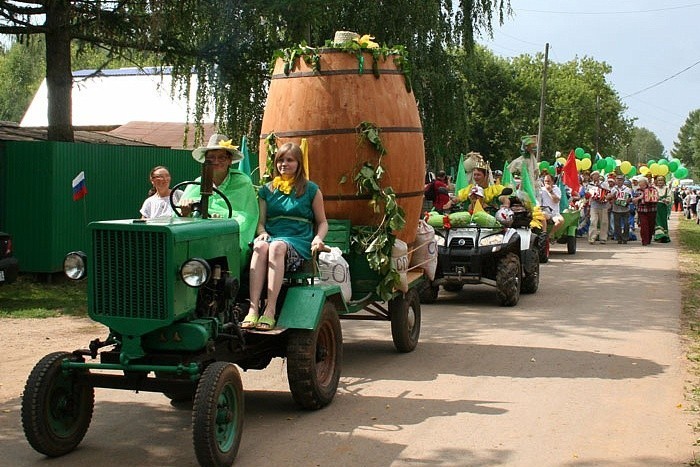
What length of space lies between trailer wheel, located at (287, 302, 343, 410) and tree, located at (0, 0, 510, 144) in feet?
30.0

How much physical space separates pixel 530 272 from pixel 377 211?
251 inches

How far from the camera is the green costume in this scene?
716cm

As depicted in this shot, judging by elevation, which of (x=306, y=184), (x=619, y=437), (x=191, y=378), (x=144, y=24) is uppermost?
(x=144, y=24)

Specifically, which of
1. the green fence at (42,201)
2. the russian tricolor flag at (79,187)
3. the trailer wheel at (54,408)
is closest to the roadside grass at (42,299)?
the green fence at (42,201)

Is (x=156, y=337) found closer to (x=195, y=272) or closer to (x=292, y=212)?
(x=195, y=272)

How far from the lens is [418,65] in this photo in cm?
2152

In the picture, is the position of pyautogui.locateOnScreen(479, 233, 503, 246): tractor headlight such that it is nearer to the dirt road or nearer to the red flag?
the dirt road

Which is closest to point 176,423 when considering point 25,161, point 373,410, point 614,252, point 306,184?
point 373,410

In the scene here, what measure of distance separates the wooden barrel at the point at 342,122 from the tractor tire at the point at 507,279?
14.9 feet

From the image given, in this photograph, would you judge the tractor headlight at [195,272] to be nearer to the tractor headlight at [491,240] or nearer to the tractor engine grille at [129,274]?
the tractor engine grille at [129,274]

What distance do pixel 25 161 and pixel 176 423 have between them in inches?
374

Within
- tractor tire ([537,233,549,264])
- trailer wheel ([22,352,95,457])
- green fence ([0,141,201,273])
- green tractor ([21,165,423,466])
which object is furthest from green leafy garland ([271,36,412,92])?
tractor tire ([537,233,549,264])

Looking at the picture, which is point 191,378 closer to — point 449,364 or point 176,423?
point 176,423

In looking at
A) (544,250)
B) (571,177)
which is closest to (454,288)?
(544,250)
